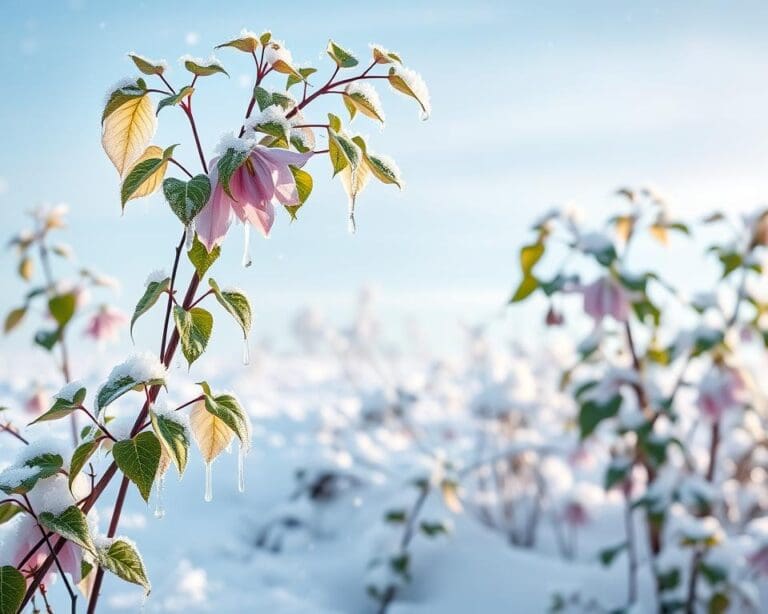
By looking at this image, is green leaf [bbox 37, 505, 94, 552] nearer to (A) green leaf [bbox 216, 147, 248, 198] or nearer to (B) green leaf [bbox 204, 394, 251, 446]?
(B) green leaf [bbox 204, 394, 251, 446]

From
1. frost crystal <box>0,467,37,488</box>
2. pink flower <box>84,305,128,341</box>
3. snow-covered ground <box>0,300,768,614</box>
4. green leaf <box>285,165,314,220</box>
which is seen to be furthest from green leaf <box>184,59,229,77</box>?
pink flower <box>84,305,128,341</box>

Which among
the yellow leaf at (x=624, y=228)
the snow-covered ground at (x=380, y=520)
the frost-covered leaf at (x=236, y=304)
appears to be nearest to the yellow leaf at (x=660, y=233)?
the yellow leaf at (x=624, y=228)

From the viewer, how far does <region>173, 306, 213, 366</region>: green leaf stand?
0.54 meters

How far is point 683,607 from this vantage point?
4.71ft

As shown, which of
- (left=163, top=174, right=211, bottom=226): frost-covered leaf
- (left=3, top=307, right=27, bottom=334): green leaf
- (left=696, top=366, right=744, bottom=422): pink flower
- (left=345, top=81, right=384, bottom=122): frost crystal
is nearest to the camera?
(left=163, top=174, right=211, bottom=226): frost-covered leaf

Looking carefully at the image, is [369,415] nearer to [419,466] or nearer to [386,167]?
[419,466]

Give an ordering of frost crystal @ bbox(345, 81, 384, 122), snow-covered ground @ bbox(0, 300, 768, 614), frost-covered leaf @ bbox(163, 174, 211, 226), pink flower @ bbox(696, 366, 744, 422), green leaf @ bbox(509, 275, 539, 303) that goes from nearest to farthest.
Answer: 1. frost-covered leaf @ bbox(163, 174, 211, 226)
2. frost crystal @ bbox(345, 81, 384, 122)
3. green leaf @ bbox(509, 275, 539, 303)
4. pink flower @ bbox(696, 366, 744, 422)
5. snow-covered ground @ bbox(0, 300, 768, 614)

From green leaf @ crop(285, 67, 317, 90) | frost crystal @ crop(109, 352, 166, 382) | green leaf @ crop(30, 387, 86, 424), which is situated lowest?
green leaf @ crop(30, 387, 86, 424)

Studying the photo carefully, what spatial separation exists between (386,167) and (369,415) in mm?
1899

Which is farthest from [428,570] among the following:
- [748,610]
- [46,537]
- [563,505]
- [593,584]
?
[46,537]

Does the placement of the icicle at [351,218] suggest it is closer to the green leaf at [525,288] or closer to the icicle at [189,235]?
the icicle at [189,235]

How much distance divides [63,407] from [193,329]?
12cm

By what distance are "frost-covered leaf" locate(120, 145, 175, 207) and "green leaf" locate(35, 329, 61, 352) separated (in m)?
0.74

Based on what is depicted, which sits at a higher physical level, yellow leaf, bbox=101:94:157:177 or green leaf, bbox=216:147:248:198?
yellow leaf, bbox=101:94:157:177
